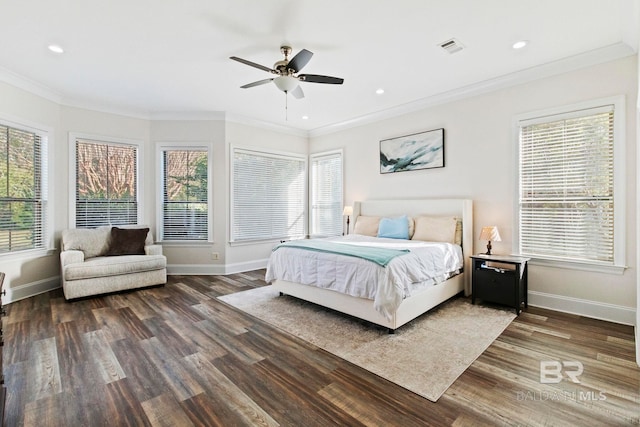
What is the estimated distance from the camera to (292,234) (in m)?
6.49

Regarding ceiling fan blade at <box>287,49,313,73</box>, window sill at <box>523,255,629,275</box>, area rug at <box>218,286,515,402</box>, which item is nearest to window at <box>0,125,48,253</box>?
area rug at <box>218,286,515,402</box>

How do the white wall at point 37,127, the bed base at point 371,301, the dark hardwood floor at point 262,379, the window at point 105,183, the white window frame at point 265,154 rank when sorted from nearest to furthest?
the dark hardwood floor at point 262,379, the bed base at point 371,301, the white wall at point 37,127, the window at point 105,183, the white window frame at point 265,154

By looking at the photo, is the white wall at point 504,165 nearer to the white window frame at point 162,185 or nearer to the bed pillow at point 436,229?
the bed pillow at point 436,229

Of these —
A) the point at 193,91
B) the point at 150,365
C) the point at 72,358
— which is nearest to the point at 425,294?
the point at 150,365

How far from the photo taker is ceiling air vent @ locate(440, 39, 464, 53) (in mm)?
3008

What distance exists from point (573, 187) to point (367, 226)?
2719 millimetres

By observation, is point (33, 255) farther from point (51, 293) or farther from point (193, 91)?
point (193, 91)

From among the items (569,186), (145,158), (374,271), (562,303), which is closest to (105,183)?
(145,158)

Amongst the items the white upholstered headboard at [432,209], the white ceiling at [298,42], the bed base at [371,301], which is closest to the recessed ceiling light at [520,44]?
the white ceiling at [298,42]

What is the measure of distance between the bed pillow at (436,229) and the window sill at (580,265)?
971mm

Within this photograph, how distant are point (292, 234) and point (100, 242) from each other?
3.36m

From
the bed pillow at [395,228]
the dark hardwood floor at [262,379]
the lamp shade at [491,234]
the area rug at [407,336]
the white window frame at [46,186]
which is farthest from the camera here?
the bed pillow at [395,228]

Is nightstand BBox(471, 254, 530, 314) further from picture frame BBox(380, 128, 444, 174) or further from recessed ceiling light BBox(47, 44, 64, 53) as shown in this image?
recessed ceiling light BBox(47, 44, 64, 53)

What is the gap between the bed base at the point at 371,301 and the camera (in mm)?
2926
